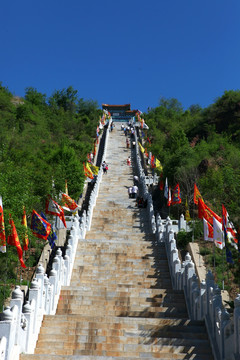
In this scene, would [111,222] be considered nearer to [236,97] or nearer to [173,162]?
[173,162]

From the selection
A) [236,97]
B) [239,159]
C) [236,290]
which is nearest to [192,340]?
[236,290]

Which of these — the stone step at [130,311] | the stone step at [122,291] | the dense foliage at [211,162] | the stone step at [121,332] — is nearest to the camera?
the stone step at [121,332]

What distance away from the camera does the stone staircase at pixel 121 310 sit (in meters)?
8.07

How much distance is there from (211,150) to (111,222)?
12.9 metres

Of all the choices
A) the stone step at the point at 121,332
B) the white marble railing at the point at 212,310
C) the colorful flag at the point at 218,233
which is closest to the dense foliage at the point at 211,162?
the colorful flag at the point at 218,233

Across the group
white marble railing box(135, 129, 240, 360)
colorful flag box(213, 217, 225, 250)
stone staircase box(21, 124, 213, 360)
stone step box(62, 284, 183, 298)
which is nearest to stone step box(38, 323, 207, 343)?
stone staircase box(21, 124, 213, 360)

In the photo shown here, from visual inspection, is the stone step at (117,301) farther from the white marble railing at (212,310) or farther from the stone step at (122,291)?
the white marble railing at (212,310)

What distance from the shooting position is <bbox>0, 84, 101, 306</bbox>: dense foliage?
1452 cm

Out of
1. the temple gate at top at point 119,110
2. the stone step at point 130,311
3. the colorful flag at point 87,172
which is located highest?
the temple gate at top at point 119,110

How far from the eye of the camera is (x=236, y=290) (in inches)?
580

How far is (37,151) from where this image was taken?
32.7 meters

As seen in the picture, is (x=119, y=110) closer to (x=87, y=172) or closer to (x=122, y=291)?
(x=87, y=172)

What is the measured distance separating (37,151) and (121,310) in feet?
78.7

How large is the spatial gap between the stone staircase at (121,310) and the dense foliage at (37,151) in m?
2.66
